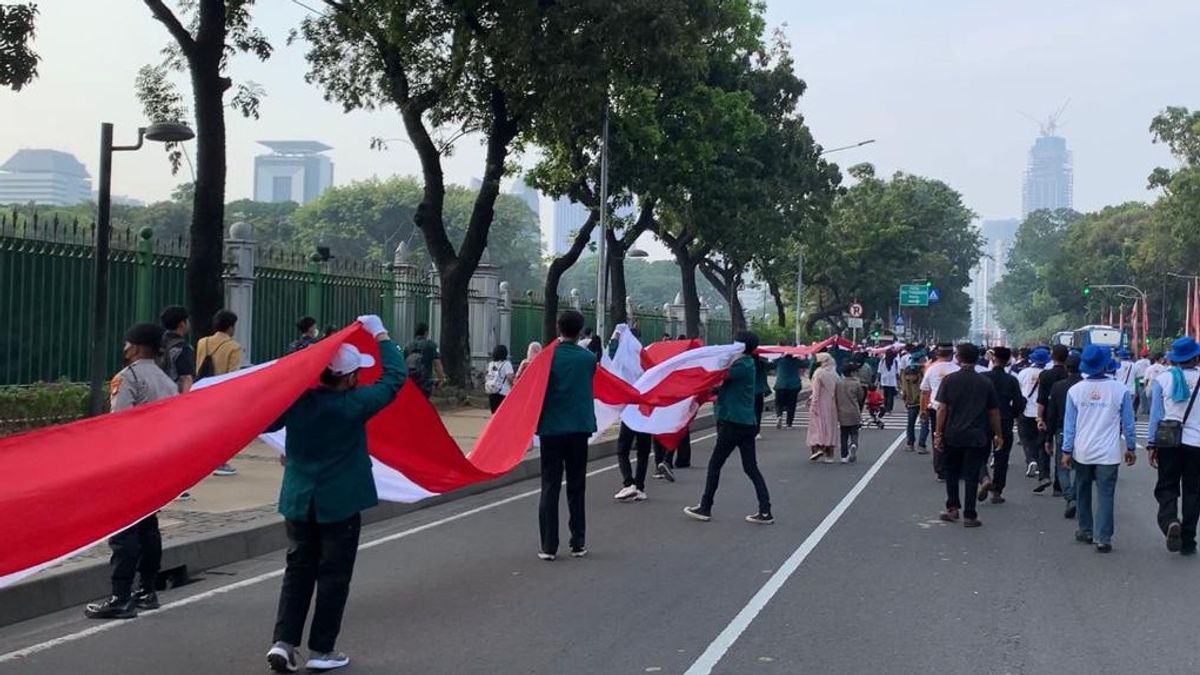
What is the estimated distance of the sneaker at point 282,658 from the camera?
21.5 feet

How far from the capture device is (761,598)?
8727 millimetres

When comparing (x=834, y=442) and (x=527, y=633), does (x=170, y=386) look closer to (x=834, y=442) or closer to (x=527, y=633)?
(x=527, y=633)

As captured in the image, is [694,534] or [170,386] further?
[694,534]

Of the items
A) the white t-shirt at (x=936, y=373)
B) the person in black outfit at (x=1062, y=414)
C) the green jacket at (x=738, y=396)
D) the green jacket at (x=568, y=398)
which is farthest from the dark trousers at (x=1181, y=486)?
the white t-shirt at (x=936, y=373)

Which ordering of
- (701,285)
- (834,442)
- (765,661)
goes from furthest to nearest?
(701,285)
(834,442)
(765,661)

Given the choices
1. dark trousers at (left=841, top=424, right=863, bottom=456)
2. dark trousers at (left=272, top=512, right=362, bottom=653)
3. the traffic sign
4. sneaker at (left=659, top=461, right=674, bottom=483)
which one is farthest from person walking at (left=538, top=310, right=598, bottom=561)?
the traffic sign

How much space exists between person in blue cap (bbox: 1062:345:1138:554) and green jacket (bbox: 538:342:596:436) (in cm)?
409

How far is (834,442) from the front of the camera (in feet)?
63.5

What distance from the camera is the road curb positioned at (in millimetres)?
8047

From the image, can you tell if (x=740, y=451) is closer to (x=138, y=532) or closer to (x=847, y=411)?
(x=138, y=532)

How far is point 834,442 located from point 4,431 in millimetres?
11031

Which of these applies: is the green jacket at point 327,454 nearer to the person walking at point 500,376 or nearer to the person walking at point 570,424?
the person walking at point 570,424

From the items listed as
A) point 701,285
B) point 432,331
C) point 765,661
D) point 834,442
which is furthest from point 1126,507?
point 701,285

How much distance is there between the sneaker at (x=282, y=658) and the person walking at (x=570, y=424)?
3.77 metres
